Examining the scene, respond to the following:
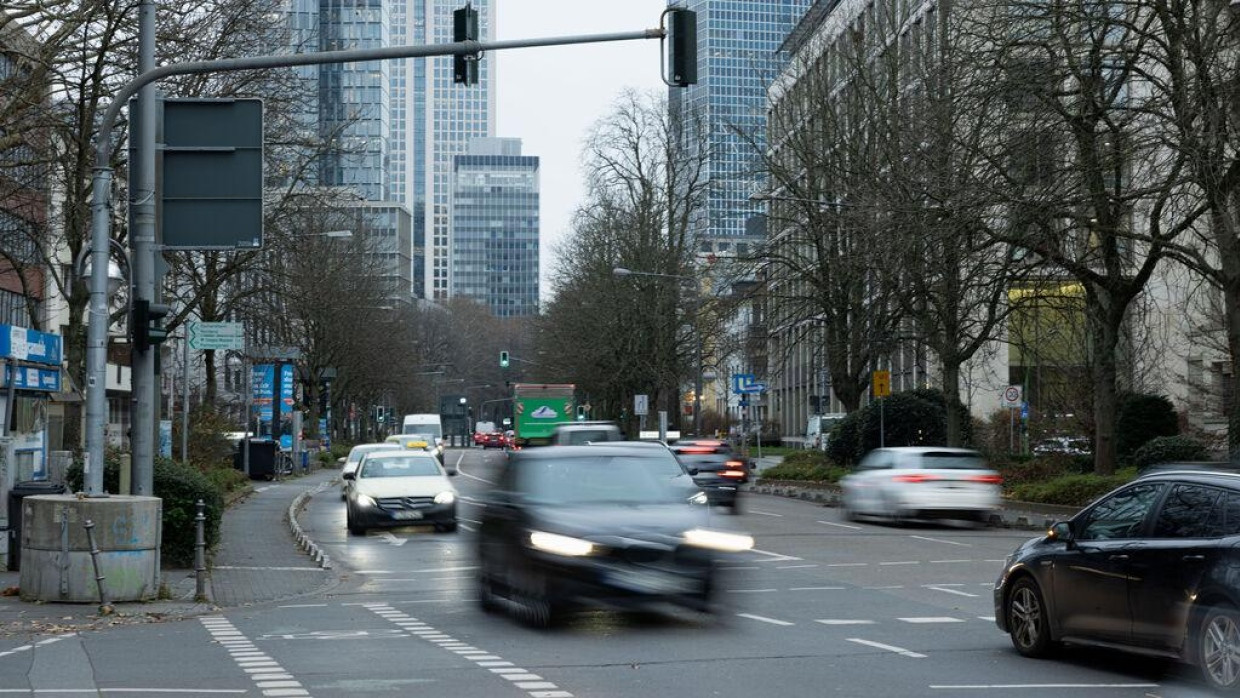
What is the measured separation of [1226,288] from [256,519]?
1893 cm

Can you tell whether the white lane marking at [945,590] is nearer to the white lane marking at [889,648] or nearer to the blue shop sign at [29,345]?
the white lane marking at [889,648]

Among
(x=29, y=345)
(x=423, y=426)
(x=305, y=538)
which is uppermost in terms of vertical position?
(x=29, y=345)

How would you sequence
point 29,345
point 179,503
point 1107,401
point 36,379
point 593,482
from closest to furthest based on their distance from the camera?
1. point 593,482
2. point 179,503
3. point 29,345
4. point 36,379
5. point 1107,401

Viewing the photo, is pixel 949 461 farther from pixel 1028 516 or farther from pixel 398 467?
pixel 398 467

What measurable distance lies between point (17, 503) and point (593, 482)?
8643mm

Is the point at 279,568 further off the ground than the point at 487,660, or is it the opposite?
the point at 487,660

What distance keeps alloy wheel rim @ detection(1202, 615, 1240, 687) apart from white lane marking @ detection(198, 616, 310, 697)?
5528 mm

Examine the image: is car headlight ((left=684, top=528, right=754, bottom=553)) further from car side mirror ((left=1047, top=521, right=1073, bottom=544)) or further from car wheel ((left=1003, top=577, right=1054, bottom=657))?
car side mirror ((left=1047, top=521, right=1073, bottom=544))

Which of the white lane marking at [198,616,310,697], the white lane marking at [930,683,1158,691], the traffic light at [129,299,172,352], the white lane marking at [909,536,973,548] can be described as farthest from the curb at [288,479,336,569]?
the white lane marking at [930,683,1158,691]

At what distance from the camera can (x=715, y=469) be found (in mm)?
35219

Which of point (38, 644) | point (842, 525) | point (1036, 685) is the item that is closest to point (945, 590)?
point (1036, 685)

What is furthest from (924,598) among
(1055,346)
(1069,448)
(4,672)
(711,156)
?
(711,156)

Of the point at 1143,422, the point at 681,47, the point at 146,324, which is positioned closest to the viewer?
the point at 681,47

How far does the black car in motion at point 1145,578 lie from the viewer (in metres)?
9.60
